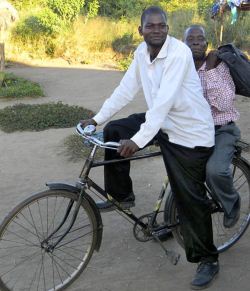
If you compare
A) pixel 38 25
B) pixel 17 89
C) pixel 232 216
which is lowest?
pixel 17 89

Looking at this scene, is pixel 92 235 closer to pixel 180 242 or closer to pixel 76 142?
pixel 180 242

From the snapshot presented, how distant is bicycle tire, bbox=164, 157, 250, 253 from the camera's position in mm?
3320

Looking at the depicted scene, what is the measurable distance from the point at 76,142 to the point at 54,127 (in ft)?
3.61

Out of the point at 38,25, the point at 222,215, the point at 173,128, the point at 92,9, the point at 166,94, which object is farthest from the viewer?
the point at 92,9

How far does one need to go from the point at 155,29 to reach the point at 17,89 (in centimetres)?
702

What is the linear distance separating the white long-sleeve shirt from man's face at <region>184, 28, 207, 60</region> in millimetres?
486

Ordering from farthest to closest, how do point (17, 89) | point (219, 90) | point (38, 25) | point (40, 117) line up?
1. point (38, 25)
2. point (17, 89)
3. point (40, 117)
4. point (219, 90)

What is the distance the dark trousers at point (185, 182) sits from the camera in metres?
2.91

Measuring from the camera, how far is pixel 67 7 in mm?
14477

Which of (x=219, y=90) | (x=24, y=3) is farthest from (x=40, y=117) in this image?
(x=24, y=3)

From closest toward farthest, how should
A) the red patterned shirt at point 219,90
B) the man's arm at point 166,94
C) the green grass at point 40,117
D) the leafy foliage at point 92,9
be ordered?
the man's arm at point 166,94, the red patterned shirt at point 219,90, the green grass at point 40,117, the leafy foliage at point 92,9

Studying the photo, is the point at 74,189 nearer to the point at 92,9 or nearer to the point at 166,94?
the point at 166,94

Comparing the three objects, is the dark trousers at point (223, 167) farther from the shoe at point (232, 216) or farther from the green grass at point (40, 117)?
the green grass at point (40, 117)

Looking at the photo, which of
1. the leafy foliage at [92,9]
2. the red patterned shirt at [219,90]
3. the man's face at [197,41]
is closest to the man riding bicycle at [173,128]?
the red patterned shirt at [219,90]
